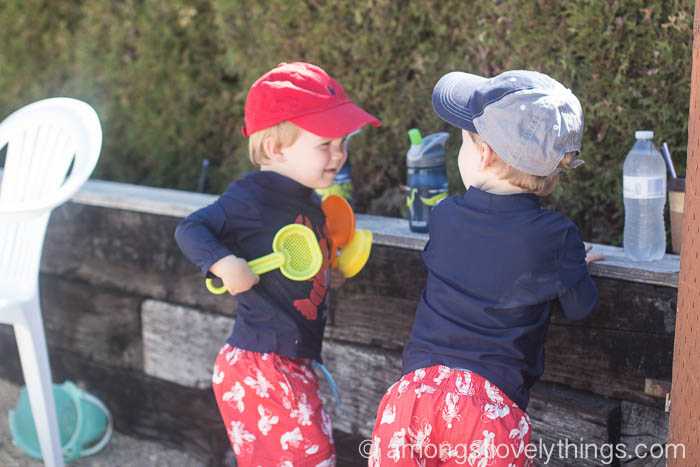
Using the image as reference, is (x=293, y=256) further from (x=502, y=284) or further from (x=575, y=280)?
(x=575, y=280)

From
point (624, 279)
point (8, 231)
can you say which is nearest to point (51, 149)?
point (8, 231)

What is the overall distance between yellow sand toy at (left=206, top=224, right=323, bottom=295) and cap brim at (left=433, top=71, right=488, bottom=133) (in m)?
0.54

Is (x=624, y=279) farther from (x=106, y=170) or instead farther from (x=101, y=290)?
(x=106, y=170)

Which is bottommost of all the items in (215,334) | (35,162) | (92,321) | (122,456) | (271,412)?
(122,456)

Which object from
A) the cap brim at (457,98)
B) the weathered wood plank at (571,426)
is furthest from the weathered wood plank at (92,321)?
the cap brim at (457,98)

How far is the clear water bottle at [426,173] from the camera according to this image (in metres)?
2.59

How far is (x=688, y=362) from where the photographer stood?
1.69 metres

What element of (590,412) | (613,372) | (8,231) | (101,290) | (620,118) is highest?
(620,118)

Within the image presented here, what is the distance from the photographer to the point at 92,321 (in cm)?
359

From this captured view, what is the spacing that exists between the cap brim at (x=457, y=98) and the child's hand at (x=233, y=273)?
667 mm

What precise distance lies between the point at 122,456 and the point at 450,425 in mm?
2149

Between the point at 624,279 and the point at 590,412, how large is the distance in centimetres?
44

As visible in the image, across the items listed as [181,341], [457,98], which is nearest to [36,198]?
[181,341]

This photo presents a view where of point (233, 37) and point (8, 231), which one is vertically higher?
point (233, 37)
